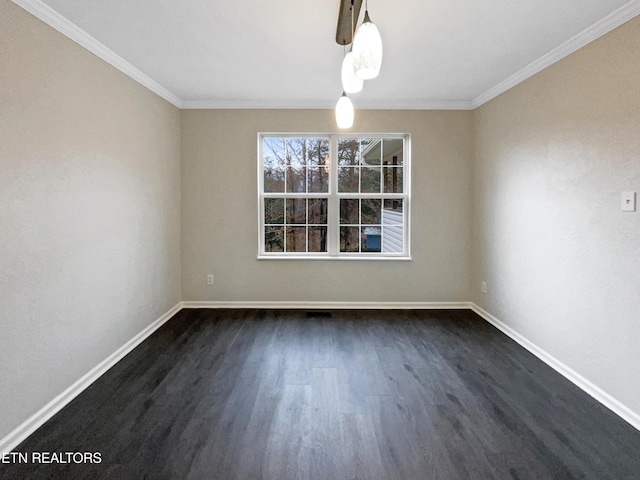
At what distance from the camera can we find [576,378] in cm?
243

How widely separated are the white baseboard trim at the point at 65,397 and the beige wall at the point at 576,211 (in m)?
3.50

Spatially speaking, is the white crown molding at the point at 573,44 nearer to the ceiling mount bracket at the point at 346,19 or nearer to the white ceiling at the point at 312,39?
the white ceiling at the point at 312,39

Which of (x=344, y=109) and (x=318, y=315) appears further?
(x=318, y=315)

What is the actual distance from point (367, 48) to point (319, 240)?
300 cm

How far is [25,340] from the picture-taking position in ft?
6.28

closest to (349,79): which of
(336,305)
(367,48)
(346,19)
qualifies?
(346,19)

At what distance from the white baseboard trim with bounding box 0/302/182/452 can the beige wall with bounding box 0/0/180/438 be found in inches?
1.6

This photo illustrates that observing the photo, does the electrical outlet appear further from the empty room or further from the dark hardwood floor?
the dark hardwood floor

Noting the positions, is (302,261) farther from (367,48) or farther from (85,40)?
(367,48)

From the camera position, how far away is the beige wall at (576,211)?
6.77 feet

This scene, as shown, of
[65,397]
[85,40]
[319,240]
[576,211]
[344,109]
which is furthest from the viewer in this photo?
[319,240]

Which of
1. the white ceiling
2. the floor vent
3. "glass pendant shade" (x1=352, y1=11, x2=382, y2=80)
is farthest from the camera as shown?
the floor vent

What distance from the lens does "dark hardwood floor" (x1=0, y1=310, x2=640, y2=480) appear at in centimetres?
166

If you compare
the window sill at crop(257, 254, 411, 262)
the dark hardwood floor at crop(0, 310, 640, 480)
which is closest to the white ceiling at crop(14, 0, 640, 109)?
the window sill at crop(257, 254, 411, 262)
